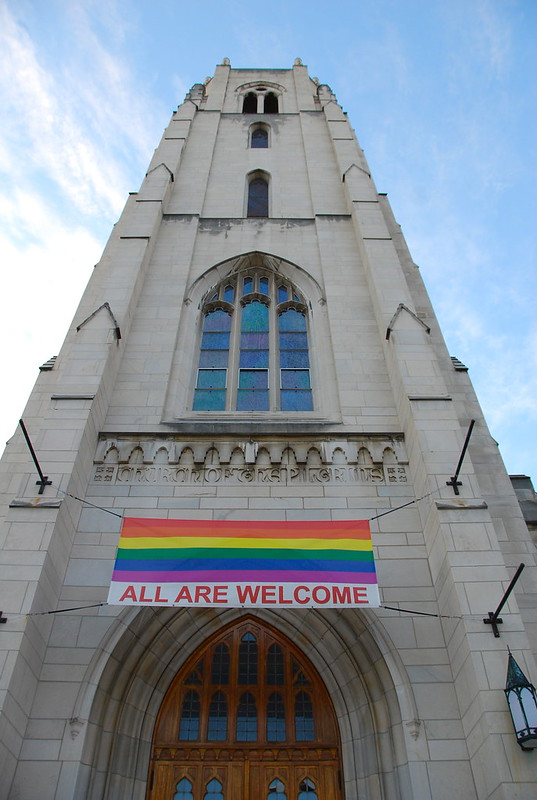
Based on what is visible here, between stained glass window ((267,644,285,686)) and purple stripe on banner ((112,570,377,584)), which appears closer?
purple stripe on banner ((112,570,377,584))

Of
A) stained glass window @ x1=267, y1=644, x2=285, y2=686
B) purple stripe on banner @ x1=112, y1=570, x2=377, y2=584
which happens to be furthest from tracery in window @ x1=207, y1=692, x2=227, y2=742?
purple stripe on banner @ x1=112, y1=570, x2=377, y2=584

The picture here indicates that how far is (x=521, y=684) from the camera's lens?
5988mm

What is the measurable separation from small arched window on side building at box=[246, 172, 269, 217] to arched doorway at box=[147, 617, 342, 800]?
11.7m

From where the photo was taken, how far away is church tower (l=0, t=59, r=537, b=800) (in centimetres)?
670

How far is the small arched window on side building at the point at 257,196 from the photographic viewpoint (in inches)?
667

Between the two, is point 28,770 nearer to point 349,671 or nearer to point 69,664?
point 69,664

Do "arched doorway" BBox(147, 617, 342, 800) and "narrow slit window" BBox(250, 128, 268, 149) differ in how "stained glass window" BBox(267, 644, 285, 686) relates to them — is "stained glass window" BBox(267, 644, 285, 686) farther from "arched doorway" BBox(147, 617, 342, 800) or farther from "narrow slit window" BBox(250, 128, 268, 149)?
"narrow slit window" BBox(250, 128, 268, 149)

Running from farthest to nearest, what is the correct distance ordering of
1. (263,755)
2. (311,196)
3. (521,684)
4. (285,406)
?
(311,196)
(285,406)
(263,755)
(521,684)

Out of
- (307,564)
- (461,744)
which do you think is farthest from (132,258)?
(461,744)

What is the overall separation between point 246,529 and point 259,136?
16.5m

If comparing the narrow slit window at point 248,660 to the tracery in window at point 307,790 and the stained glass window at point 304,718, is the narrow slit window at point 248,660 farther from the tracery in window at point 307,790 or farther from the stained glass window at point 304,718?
the tracery in window at point 307,790

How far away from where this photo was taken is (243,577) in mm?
7078

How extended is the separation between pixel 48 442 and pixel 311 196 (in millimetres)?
10405

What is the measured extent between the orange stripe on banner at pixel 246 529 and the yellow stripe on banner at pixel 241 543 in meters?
0.04
